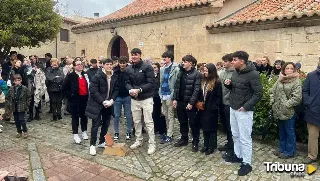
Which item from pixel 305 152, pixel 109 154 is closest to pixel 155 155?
pixel 109 154

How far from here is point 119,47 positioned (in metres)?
16.0

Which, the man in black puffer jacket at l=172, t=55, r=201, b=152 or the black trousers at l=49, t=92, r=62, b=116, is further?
the black trousers at l=49, t=92, r=62, b=116

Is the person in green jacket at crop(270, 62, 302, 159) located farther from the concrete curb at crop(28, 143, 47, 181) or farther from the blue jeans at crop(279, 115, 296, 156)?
the concrete curb at crop(28, 143, 47, 181)

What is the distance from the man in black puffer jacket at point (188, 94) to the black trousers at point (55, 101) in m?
4.24

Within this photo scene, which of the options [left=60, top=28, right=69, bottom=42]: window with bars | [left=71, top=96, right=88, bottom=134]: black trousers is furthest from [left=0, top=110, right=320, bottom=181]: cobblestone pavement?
[left=60, top=28, right=69, bottom=42]: window with bars

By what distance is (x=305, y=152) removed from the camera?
5789 millimetres

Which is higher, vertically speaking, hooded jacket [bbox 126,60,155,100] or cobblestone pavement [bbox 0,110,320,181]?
hooded jacket [bbox 126,60,155,100]

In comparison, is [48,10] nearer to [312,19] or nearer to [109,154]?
[109,154]

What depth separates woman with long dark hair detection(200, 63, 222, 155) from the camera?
18.5 feet

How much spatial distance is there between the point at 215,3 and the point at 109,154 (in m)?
6.82

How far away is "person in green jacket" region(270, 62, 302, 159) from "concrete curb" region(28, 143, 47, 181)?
4402 millimetres

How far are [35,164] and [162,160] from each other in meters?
2.36

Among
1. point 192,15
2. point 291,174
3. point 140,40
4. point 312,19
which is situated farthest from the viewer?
point 140,40

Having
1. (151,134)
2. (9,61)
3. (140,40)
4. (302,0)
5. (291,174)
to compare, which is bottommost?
(291,174)
